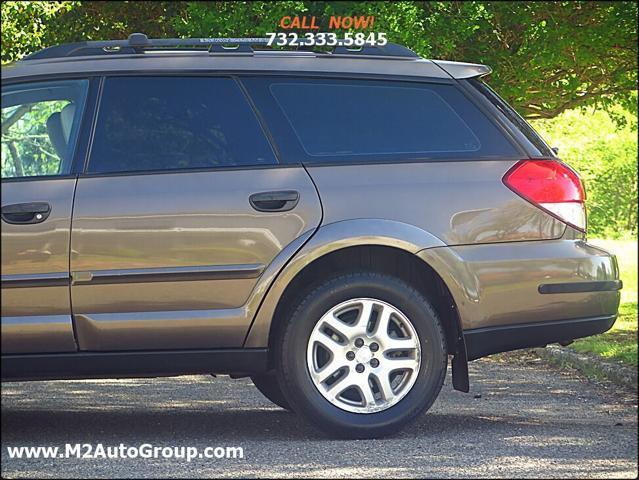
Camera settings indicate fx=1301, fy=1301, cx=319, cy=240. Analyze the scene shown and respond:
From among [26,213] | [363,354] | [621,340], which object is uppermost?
[26,213]

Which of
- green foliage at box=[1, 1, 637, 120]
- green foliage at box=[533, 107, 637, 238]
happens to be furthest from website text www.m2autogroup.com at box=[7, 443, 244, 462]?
green foliage at box=[533, 107, 637, 238]

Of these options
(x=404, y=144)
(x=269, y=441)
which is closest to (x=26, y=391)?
(x=269, y=441)

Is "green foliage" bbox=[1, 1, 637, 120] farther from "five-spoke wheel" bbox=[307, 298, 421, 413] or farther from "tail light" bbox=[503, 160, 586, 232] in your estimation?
"five-spoke wheel" bbox=[307, 298, 421, 413]

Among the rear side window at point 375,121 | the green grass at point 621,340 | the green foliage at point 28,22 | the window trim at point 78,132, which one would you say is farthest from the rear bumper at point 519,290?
the green foliage at point 28,22

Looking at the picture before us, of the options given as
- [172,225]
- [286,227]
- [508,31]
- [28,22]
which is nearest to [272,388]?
[286,227]

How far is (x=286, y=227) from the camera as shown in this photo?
21.2ft

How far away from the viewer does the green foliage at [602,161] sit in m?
32.7

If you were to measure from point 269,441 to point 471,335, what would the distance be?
3.84 feet

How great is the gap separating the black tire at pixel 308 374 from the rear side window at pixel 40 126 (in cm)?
140

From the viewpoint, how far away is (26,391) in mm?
9297

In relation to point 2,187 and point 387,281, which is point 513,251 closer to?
point 387,281

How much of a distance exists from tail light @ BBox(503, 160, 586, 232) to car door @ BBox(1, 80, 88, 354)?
2.27 meters

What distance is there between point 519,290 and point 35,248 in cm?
243

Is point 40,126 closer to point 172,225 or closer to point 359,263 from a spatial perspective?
point 172,225
